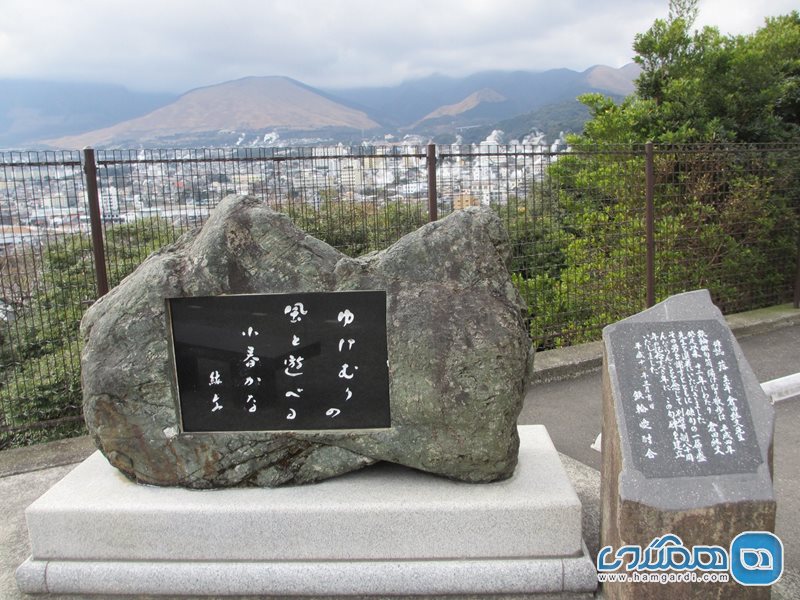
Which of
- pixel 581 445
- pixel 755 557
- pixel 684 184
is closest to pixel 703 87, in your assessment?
pixel 684 184

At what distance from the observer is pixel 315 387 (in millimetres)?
3223

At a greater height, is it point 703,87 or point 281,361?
point 703,87

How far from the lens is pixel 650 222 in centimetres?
675

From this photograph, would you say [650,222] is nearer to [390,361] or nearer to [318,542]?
[390,361]

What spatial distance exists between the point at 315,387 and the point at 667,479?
164 cm

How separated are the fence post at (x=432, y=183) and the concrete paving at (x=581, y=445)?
5.92ft

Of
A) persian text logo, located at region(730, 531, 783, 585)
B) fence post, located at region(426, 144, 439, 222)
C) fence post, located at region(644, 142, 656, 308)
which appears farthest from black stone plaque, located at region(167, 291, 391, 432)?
fence post, located at region(644, 142, 656, 308)

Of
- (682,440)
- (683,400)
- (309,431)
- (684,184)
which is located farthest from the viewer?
(684,184)

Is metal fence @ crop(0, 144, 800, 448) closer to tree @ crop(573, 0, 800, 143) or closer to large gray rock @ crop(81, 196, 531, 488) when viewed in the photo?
tree @ crop(573, 0, 800, 143)

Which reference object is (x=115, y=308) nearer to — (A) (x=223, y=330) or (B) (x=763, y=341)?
(A) (x=223, y=330)

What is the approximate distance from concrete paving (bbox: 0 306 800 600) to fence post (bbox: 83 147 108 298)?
4.22ft

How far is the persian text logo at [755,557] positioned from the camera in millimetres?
2564

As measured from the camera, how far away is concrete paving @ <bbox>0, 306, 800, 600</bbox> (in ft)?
11.4

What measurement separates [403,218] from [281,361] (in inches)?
124
